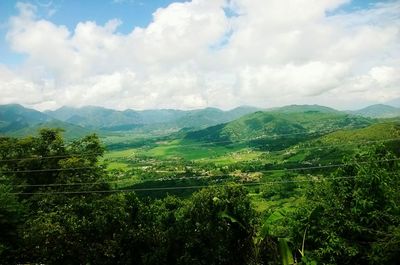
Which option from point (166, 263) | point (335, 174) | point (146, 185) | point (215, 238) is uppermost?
point (335, 174)

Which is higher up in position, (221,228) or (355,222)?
(355,222)

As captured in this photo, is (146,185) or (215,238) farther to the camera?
(146,185)

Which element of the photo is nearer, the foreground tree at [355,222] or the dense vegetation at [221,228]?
the foreground tree at [355,222]

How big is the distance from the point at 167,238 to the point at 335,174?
1207 centimetres

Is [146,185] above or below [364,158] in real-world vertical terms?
below

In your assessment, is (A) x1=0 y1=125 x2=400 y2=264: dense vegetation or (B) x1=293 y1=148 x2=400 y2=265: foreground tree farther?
(A) x1=0 y1=125 x2=400 y2=264: dense vegetation

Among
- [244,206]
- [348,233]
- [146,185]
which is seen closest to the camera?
[348,233]

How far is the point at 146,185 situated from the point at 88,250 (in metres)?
67.3

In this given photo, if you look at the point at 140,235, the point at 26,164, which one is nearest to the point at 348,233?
the point at 140,235

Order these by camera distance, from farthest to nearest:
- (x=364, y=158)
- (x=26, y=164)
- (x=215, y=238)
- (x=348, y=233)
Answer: (x=26, y=164)
(x=364, y=158)
(x=215, y=238)
(x=348, y=233)

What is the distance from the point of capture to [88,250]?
21297 mm

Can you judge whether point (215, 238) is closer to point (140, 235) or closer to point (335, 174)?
point (140, 235)

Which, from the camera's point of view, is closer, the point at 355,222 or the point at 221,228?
the point at 355,222

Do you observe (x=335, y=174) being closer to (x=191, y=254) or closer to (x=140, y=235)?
(x=191, y=254)
